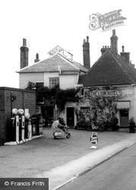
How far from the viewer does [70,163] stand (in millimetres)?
19188

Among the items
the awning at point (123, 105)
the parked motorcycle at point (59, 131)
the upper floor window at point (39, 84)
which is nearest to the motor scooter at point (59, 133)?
the parked motorcycle at point (59, 131)

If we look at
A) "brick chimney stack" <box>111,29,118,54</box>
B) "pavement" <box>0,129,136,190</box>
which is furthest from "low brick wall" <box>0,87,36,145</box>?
"brick chimney stack" <box>111,29,118,54</box>

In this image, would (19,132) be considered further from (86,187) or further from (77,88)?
(77,88)

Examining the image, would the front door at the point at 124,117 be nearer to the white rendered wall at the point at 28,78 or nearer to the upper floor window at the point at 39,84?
the upper floor window at the point at 39,84

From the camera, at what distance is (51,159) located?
810 inches

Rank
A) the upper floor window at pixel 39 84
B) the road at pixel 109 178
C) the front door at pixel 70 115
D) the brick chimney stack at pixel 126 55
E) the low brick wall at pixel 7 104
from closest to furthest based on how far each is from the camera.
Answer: the road at pixel 109 178
the low brick wall at pixel 7 104
the front door at pixel 70 115
the upper floor window at pixel 39 84
the brick chimney stack at pixel 126 55

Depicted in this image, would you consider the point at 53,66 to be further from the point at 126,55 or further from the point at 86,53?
the point at 126,55

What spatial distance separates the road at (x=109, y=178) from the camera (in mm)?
12797

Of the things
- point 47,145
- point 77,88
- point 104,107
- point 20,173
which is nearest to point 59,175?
point 20,173

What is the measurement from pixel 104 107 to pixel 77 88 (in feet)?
14.8

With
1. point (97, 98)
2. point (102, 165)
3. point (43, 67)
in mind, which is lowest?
point (102, 165)

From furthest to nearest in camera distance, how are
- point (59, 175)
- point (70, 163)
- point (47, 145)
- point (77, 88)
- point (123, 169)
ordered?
point (77, 88) → point (47, 145) → point (70, 163) → point (123, 169) → point (59, 175)

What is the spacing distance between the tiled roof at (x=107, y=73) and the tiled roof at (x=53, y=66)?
1.66 meters

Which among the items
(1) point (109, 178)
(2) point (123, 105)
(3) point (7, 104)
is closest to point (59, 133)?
(3) point (7, 104)
